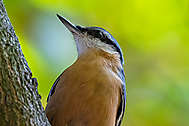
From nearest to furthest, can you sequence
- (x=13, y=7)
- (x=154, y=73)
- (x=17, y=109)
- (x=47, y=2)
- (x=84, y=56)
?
(x=17, y=109), (x=84, y=56), (x=13, y=7), (x=47, y=2), (x=154, y=73)

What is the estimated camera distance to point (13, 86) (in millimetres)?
3566

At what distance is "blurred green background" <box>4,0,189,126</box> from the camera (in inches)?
274

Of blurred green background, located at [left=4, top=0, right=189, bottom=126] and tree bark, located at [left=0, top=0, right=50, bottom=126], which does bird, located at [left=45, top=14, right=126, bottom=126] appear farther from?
blurred green background, located at [left=4, top=0, right=189, bottom=126]

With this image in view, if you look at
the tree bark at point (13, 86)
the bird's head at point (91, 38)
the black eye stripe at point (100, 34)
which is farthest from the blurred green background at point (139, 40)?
the tree bark at point (13, 86)

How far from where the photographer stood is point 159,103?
7535 millimetres

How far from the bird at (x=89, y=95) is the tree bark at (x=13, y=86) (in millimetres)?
1223

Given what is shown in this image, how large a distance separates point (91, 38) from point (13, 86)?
2.77 meters

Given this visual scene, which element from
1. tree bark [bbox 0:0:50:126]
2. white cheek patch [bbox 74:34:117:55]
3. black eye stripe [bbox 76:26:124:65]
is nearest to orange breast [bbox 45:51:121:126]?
white cheek patch [bbox 74:34:117:55]

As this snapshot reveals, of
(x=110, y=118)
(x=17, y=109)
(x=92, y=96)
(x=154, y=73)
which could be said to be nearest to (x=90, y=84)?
(x=92, y=96)

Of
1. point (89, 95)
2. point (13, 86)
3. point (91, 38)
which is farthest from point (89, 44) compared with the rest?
point (13, 86)

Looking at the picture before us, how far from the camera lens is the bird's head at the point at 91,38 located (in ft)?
19.9

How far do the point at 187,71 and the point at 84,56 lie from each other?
3009 millimetres

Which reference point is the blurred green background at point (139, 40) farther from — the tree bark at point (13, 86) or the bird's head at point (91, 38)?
the tree bark at point (13, 86)

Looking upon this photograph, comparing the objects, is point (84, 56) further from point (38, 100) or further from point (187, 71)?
point (187, 71)
